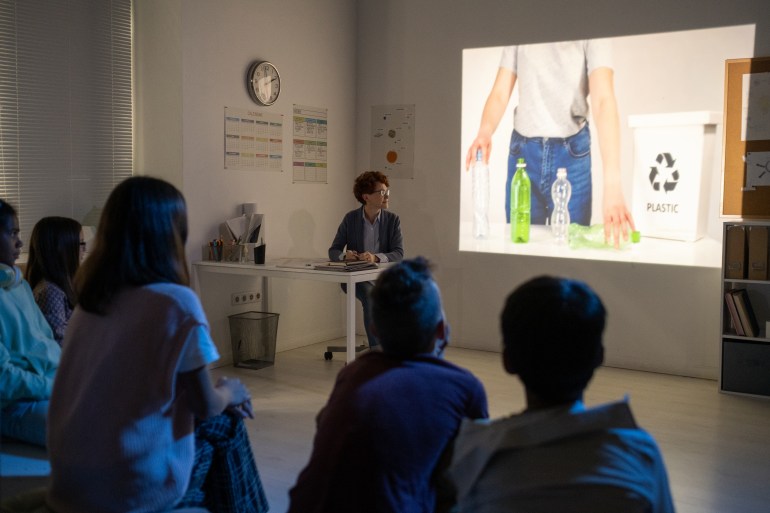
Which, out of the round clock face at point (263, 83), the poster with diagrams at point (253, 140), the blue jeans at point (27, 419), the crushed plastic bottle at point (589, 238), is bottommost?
the blue jeans at point (27, 419)

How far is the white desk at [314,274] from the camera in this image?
14.9 feet

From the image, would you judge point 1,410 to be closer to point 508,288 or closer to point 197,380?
point 197,380

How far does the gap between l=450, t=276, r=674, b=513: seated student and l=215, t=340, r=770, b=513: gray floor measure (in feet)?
5.93

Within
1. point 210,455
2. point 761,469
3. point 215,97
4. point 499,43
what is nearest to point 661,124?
point 499,43

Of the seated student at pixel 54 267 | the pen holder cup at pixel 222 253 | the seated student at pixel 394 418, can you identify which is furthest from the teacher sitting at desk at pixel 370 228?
the seated student at pixel 394 418

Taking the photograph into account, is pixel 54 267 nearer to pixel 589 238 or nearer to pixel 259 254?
pixel 259 254

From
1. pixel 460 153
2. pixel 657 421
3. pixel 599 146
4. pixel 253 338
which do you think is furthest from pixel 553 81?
pixel 253 338

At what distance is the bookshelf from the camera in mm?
4520

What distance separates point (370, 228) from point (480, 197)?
99cm

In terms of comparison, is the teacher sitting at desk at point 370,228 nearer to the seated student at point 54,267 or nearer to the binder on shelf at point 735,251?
the binder on shelf at point 735,251

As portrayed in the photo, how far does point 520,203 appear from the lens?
5711 mm

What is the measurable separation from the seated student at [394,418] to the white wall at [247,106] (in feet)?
11.9

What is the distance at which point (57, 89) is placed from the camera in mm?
4613

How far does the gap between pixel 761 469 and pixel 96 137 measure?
407 cm
